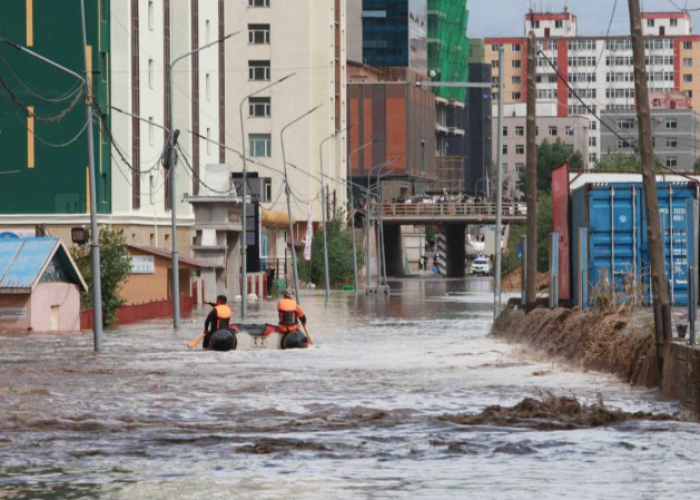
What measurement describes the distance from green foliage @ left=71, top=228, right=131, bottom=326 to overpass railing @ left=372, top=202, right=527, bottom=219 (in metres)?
75.9

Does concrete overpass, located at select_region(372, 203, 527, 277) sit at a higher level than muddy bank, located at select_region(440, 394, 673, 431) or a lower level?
higher

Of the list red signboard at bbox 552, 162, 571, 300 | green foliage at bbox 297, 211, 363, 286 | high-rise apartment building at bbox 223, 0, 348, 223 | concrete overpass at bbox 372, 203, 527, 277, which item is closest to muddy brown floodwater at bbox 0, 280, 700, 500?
red signboard at bbox 552, 162, 571, 300

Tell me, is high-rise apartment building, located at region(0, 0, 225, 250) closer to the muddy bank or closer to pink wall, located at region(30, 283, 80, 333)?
pink wall, located at region(30, 283, 80, 333)

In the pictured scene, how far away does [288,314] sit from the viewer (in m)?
37.2

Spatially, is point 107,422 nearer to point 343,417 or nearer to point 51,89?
point 343,417

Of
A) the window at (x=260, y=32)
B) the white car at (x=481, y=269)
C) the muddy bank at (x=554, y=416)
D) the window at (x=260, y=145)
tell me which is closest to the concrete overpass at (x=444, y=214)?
the white car at (x=481, y=269)

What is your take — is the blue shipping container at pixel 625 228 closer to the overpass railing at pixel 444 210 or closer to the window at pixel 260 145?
the window at pixel 260 145

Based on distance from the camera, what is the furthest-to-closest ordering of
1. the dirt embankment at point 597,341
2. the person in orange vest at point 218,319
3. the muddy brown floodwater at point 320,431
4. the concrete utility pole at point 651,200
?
the person in orange vest at point 218,319, the dirt embankment at point 597,341, the concrete utility pole at point 651,200, the muddy brown floodwater at point 320,431

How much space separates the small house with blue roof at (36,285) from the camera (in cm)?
4375

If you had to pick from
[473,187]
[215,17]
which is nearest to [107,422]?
[215,17]

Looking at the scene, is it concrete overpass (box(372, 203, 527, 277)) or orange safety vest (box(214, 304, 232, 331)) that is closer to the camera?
orange safety vest (box(214, 304, 232, 331))

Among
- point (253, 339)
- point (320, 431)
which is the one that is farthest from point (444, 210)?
point (320, 431)

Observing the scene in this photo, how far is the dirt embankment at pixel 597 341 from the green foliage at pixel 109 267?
57.4ft

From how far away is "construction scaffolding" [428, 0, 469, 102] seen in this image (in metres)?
173
